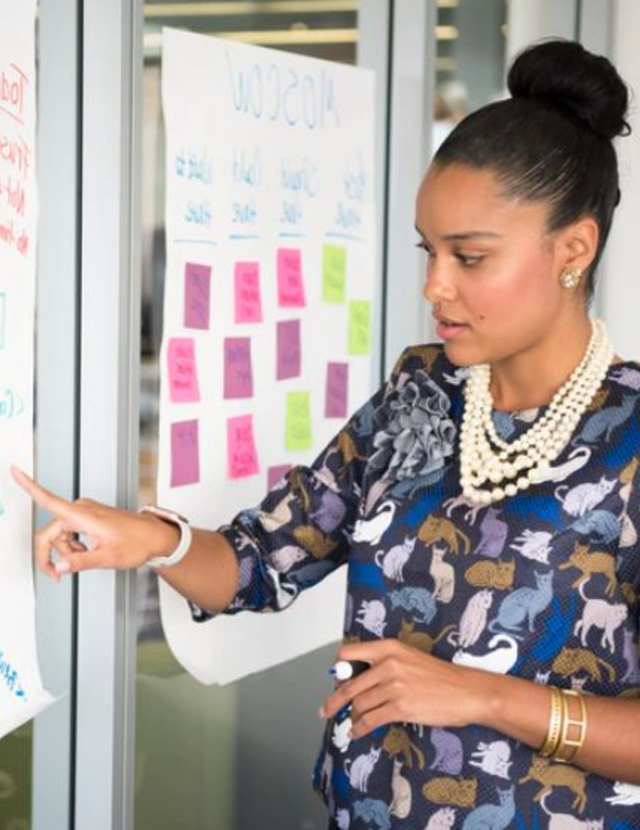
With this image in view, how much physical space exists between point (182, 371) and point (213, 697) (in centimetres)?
55

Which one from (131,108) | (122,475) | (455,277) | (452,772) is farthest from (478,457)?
(131,108)

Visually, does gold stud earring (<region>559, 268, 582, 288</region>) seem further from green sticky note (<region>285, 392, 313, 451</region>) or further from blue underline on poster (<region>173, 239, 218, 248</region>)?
green sticky note (<region>285, 392, 313, 451</region>)

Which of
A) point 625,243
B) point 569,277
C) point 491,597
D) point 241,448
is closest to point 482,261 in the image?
point 569,277

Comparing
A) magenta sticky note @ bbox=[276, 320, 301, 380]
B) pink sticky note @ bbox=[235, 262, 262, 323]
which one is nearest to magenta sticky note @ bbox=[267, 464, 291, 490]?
magenta sticky note @ bbox=[276, 320, 301, 380]

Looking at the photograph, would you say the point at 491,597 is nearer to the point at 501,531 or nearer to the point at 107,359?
the point at 501,531

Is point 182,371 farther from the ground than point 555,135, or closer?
closer

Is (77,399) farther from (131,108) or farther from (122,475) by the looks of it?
(131,108)

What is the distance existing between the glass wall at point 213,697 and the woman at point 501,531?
363 mm

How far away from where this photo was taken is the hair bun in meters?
1.63

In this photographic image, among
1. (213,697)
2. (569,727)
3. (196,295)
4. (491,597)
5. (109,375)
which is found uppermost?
(196,295)

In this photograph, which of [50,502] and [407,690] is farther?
[50,502]

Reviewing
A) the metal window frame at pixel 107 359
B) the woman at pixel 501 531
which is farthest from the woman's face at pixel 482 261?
the metal window frame at pixel 107 359

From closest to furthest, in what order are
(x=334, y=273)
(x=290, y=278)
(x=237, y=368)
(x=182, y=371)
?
(x=182, y=371)
(x=237, y=368)
(x=290, y=278)
(x=334, y=273)

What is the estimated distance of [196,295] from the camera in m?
2.03
